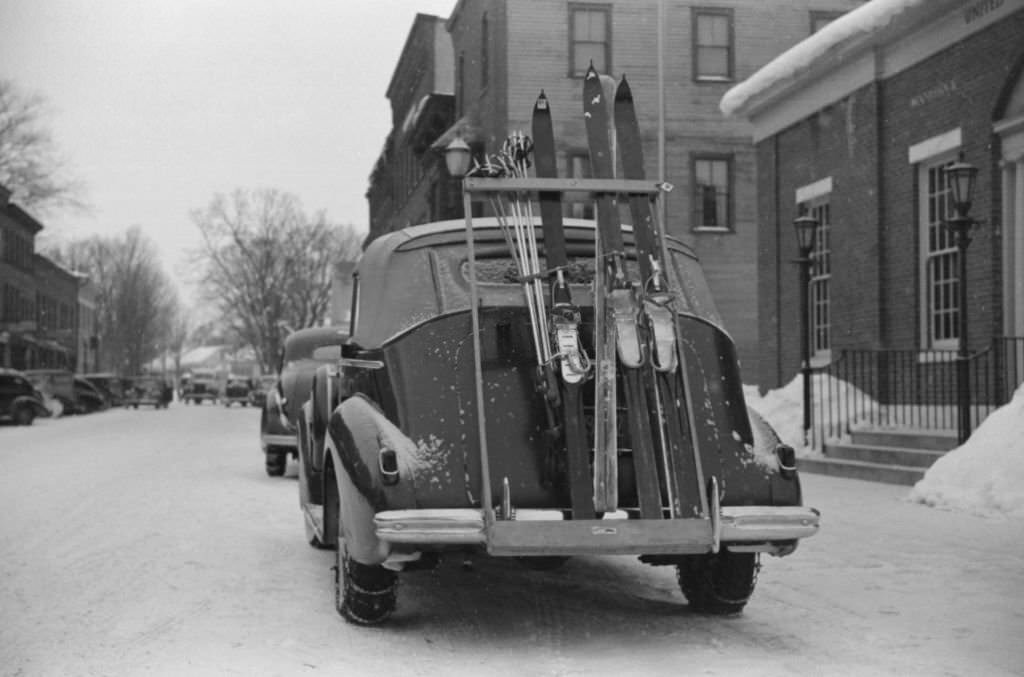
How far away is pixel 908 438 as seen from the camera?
15305 mm

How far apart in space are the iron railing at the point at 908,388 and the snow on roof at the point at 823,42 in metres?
4.55

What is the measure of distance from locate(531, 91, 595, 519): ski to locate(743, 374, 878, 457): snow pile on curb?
10678mm

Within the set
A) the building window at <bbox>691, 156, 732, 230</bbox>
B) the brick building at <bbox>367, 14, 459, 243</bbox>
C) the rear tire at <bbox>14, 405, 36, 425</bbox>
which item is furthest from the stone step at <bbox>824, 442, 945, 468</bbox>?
the rear tire at <bbox>14, 405, 36, 425</bbox>

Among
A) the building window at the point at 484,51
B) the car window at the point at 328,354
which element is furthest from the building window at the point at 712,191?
the car window at the point at 328,354

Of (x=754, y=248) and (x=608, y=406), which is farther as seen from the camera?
(x=754, y=248)

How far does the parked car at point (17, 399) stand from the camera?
36.0m

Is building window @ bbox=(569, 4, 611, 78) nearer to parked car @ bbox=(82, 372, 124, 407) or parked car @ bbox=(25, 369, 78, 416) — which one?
parked car @ bbox=(25, 369, 78, 416)

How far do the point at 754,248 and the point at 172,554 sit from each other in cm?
2458

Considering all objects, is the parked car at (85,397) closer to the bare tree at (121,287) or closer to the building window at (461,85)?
the building window at (461,85)

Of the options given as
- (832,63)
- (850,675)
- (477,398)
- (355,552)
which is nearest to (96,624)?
(355,552)

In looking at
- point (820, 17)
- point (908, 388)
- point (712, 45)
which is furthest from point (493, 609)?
point (820, 17)

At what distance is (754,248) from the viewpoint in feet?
104

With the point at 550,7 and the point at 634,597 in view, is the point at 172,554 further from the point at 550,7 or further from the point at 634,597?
the point at 550,7

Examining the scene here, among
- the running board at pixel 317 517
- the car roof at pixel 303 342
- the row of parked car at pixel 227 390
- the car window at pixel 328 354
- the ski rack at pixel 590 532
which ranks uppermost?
the car roof at pixel 303 342
